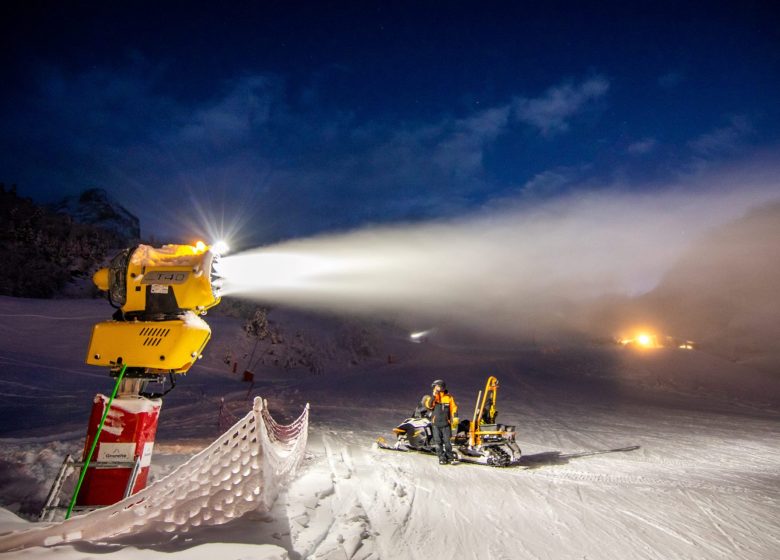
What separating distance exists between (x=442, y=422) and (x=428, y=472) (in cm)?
123

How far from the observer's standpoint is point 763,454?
38.0 ft

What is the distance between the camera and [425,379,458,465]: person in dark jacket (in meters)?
9.02

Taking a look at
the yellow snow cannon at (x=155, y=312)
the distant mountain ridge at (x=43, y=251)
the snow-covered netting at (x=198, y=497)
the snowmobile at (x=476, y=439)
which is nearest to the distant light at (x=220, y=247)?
the yellow snow cannon at (x=155, y=312)

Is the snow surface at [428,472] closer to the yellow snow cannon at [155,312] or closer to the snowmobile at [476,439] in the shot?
the snowmobile at [476,439]

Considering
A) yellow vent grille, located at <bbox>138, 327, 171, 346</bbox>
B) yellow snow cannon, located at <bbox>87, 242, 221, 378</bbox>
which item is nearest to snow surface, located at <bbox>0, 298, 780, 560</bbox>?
yellow snow cannon, located at <bbox>87, 242, 221, 378</bbox>

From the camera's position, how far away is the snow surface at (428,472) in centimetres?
449

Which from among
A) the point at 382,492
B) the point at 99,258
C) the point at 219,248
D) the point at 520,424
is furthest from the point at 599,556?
the point at 99,258

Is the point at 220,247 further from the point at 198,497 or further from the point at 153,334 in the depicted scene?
the point at 198,497

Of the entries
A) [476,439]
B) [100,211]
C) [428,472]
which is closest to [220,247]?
[428,472]

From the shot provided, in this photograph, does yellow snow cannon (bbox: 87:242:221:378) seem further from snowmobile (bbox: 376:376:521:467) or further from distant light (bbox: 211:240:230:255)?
snowmobile (bbox: 376:376:521:467)

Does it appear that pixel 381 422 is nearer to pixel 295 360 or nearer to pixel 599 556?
pixel 599 556

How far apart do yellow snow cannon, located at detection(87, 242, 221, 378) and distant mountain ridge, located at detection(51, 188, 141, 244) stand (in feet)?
208

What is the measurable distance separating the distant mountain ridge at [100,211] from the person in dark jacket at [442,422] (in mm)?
61264

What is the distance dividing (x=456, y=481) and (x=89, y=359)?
20.5 ft
